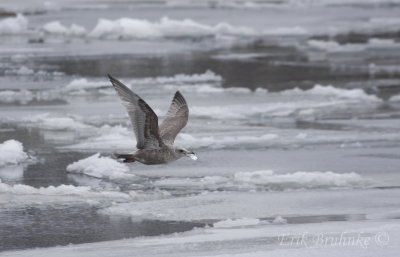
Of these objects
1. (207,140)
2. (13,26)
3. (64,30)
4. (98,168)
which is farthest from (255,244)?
(13,26)

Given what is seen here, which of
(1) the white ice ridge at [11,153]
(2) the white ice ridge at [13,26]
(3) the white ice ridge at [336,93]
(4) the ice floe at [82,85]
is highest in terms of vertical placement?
(2) the white ice ridge at [13,26]

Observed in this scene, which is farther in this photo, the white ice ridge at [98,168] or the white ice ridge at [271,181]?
the white ice ridge at [98,168]

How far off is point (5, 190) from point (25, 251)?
1802 mm

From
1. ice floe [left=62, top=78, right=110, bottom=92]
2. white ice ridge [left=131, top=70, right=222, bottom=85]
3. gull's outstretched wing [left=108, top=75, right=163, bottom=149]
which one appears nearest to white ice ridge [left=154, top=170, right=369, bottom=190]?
gull's outstretched wing [left=108, top=75, right=163, bottom=149]

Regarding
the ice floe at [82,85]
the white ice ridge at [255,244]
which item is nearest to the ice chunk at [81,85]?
the ice floe at [82,85]

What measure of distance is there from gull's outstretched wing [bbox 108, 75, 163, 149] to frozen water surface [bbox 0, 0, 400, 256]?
530mm

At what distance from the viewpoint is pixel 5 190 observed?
27.1ft

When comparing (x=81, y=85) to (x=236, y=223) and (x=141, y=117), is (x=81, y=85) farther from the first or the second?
(x=236, y=223)

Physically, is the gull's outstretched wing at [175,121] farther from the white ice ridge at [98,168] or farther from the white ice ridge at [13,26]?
the white ice ridge at [13,26]

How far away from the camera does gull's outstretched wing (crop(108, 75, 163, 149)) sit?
760 cm

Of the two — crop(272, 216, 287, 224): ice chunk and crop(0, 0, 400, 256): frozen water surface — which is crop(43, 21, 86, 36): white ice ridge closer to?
crop(0, 0, 400, 256): frozen water surface

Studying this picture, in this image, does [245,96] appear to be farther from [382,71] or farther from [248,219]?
[248,219]

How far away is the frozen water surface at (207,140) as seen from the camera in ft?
23.3

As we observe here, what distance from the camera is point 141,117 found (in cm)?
772
